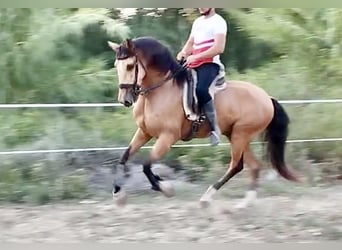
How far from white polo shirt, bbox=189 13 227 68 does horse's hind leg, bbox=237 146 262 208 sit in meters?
0.41

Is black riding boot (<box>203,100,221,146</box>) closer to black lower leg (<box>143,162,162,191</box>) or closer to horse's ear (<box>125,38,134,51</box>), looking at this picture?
black lower leg (<box>143,162,162,191</box>)

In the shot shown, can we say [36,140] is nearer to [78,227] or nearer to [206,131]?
[78,227]

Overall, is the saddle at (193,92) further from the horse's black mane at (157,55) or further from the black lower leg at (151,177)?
the black lower leg at (151,177)

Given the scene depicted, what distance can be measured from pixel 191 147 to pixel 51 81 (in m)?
0.64

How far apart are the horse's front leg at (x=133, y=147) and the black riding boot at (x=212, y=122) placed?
0.84ft

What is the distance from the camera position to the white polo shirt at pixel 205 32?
9.75 ft

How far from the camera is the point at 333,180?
10.1 feet

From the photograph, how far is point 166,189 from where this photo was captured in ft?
9.80

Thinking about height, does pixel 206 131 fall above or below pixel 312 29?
below

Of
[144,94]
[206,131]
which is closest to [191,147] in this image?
[206,131]

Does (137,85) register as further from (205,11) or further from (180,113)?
(205,11)

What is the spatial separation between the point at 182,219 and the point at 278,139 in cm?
52

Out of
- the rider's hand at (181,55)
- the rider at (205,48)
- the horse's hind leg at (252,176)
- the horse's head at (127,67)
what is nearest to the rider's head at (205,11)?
the rider at (205,48)

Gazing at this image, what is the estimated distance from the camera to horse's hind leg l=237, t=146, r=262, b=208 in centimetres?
302
